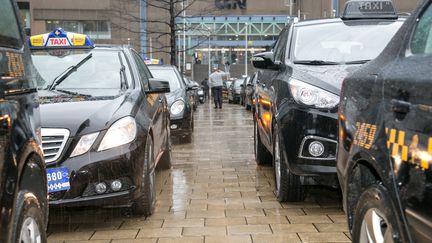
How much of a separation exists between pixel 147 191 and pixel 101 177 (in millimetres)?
647

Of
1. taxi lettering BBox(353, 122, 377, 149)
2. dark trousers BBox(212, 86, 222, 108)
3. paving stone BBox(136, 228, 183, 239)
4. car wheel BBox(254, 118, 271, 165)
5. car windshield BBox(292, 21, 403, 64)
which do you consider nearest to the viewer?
taxi lettering BBox(353, 122, 377, 149)

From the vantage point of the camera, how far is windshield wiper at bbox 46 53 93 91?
5667 millimetres

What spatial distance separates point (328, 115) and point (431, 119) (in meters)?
2.64

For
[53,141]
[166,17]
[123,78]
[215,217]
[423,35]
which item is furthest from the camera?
[166,17]

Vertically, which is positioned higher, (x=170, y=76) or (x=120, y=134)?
(x=170, y=76)

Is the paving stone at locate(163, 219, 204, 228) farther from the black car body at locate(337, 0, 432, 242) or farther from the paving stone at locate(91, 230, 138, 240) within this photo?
the black car body at locate(337, 0, 432, 242)

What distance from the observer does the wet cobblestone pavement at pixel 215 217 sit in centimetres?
466

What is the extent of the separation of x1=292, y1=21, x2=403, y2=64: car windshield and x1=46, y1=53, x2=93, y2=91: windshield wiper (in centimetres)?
223

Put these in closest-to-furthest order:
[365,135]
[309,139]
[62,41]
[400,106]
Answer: [400,106]
[365,135]
[309,139]
[62,41]

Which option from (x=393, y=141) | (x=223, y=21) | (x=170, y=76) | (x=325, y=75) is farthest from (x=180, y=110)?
(x=223, y=21)

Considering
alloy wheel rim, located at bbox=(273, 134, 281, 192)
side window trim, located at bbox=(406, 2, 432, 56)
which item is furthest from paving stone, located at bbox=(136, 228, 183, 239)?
side window trim, located at bbox=(406, 2, 432, 56)

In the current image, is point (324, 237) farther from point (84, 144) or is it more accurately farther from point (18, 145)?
point (18, 145)

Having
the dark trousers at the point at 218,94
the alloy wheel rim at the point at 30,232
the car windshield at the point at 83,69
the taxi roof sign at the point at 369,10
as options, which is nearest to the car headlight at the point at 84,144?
the car windshield at the point at 83,69

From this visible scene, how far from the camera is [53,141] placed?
14.8 feet
